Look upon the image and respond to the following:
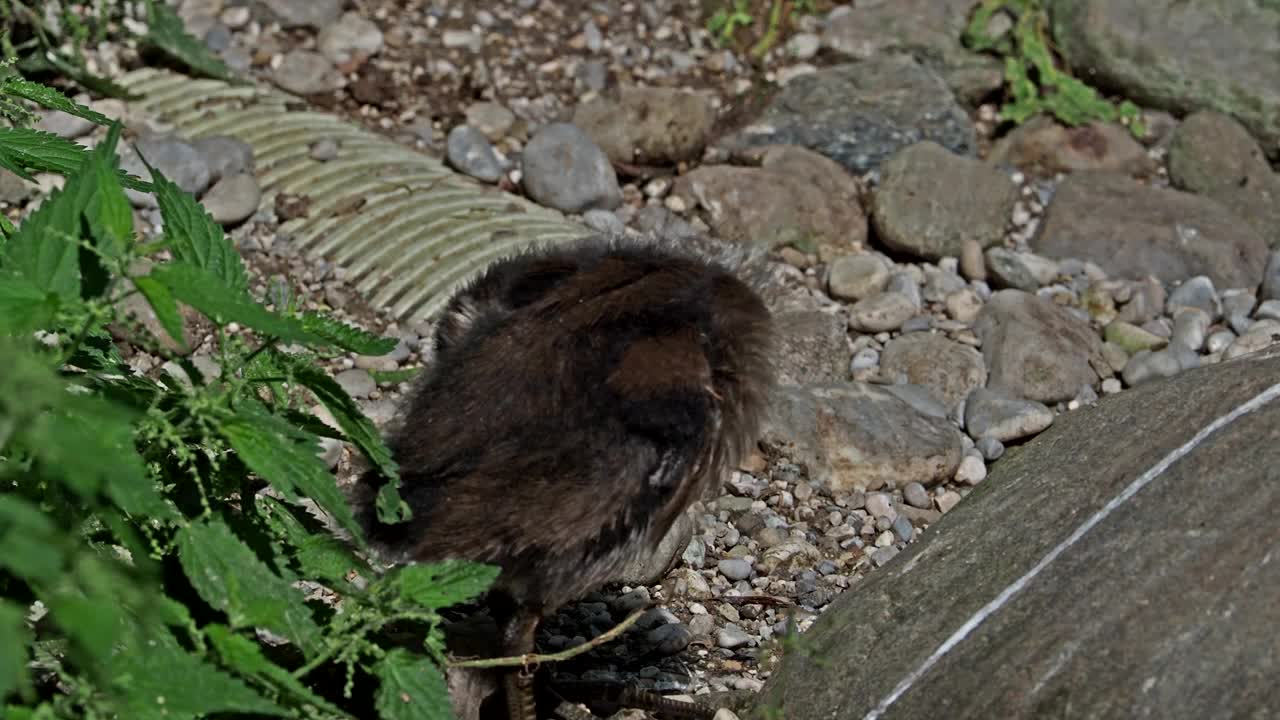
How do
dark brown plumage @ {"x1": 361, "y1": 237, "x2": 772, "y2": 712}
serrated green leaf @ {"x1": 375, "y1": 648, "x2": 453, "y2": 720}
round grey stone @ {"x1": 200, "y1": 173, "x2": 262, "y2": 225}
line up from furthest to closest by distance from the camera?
→ round grey stone @ {"x1": 200, "y1": 173, "x2": 262, "y2": 225}, dark brown plumage @ {"x1": 361, "y1": 237, "x2": 772, "y2": 712}, serrated green leaf @ {"x1": 375, "y1": 648, "x2": 453, "y2": 720}

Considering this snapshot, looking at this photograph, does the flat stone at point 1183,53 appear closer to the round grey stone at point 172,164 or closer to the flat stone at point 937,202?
the flat stone at point 937,202

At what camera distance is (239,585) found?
2922mm

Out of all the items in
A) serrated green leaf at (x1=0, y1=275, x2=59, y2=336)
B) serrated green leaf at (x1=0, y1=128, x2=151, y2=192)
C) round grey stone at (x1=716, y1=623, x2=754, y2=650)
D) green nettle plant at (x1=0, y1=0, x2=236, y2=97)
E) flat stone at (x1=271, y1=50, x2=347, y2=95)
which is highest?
serrated green leaf at (x1=0, y1=275, x2=59, y2=336)

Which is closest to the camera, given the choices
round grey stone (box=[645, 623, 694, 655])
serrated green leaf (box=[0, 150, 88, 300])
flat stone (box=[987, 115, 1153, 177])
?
serrated green leaf (box=[0, 150, 88, 300])

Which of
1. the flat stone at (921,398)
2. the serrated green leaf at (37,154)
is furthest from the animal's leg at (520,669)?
the flat stone at (921,398)

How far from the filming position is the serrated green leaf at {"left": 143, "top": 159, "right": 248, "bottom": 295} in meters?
3.18

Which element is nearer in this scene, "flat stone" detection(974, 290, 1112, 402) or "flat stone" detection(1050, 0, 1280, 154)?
"flat stone" detection(974, 290, 1112, 402)

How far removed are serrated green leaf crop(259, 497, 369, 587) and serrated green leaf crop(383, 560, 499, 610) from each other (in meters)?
0.15

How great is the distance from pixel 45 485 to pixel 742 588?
8.34 ft

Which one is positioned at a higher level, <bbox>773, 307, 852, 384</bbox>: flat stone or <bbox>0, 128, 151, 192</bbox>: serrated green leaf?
<bbox>0, 128, 151, 192</bbox>: serrated green leaf

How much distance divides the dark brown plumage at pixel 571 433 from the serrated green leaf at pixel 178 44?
3.64 meters

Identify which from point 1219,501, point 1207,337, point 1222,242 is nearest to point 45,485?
point 1219,501

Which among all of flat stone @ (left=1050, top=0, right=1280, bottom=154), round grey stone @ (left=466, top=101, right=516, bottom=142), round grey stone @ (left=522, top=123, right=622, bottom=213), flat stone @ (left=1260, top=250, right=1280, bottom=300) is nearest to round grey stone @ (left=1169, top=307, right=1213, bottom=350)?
flat stone @ (left=1260, top=250, right=1280, bottom=300)

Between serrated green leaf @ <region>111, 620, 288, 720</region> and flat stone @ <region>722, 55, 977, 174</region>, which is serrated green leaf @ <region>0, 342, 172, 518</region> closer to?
serrated green leaf @ <region>111, 620, 288, 720</region>
